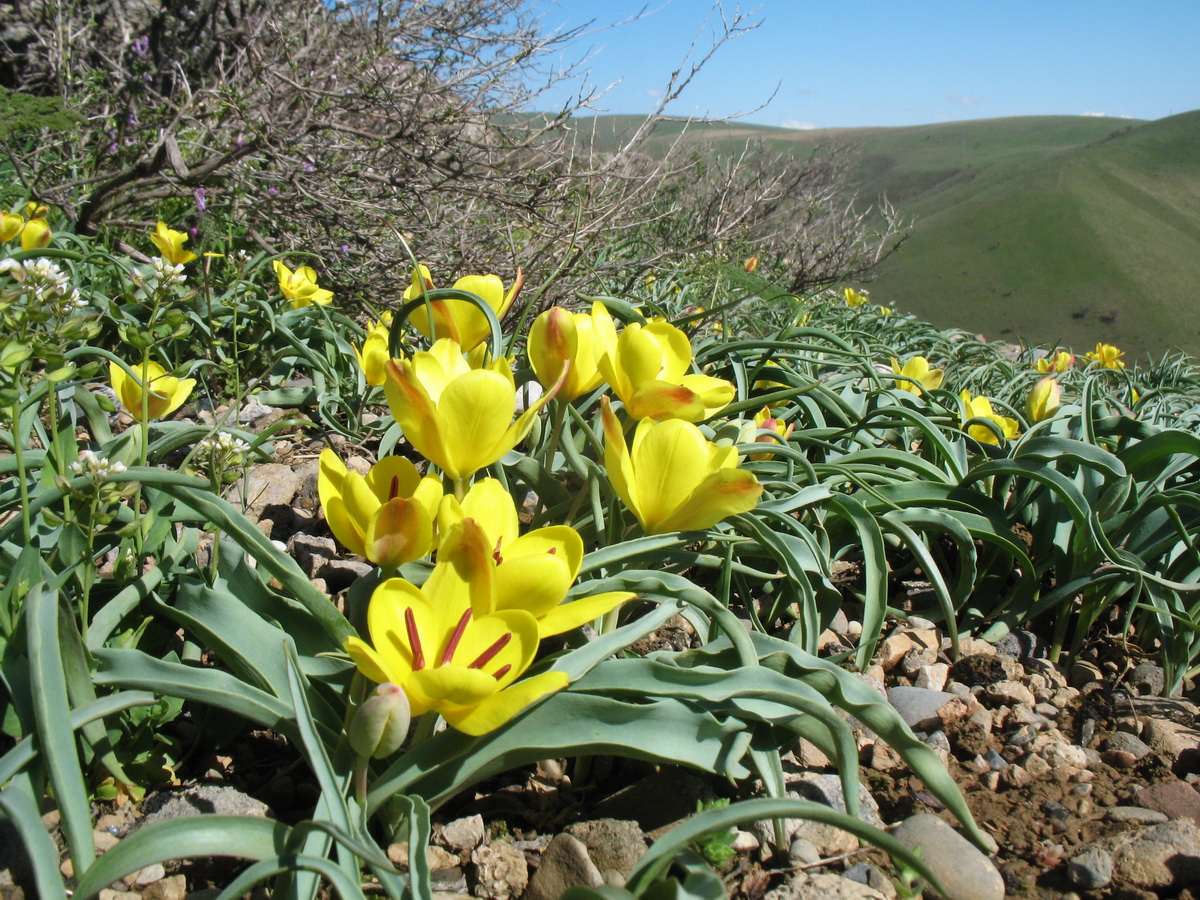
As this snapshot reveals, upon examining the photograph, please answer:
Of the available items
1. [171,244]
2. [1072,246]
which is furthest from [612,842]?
[1072,246]

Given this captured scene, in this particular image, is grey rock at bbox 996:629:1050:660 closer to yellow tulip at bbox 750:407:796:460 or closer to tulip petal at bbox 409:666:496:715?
yellow tulip at bbox 750:407:796:460

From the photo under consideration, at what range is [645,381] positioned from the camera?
49.7 inches

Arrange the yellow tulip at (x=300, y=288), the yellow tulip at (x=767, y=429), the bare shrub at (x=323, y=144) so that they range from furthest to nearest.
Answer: the bare shrub at (x=323, y=144) → the yellow tulip at (x=300, y=288) → the yellow tulip at (x=767, y=429)

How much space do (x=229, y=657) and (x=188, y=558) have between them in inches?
10.4

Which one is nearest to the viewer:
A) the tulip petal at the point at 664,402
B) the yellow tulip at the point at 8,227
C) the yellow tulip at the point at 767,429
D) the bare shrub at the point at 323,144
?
the tulip petal at the point at 664,402

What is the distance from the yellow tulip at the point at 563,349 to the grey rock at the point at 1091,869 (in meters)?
0.95

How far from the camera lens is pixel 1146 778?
55.6 inches

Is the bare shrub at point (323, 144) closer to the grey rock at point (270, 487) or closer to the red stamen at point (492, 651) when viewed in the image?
the grey rock at point (270, 487)

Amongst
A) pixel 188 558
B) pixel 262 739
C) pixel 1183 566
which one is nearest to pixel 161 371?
pixel 188 558

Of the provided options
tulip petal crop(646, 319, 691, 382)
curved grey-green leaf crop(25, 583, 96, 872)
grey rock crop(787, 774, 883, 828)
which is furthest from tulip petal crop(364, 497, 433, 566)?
grey rock crop(787, 774, 883, 828)

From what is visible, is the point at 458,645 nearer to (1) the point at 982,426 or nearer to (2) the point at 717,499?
(2) the point at 717,499

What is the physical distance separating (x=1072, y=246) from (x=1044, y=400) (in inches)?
1647

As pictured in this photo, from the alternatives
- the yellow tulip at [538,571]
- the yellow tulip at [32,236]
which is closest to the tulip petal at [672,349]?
the yellow tulip at [538,571]

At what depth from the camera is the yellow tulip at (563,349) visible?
1.23 metres
